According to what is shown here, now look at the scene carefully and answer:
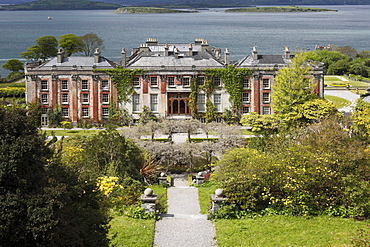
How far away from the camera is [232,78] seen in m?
64.9

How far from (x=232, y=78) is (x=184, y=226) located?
37434 millimetres

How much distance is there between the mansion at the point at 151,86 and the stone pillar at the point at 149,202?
34.8 m

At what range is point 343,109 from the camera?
232 feet

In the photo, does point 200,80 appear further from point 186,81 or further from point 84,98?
point 84,98

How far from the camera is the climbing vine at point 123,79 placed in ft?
212

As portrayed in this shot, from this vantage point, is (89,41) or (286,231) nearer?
(286,231)

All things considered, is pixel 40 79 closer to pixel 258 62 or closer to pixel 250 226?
pixel 258 62

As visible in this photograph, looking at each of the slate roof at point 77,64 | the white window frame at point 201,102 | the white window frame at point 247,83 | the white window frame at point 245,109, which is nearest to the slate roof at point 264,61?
the white window frame at point 247,83

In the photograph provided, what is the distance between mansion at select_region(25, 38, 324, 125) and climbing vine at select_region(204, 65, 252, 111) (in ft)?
1.46

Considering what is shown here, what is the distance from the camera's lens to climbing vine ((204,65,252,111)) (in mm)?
64750

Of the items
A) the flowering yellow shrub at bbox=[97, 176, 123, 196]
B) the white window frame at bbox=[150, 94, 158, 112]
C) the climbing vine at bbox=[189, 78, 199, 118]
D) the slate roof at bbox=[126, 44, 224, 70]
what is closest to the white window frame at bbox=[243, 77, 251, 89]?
the slate roof at bbox=[126, 44, 224, 70]

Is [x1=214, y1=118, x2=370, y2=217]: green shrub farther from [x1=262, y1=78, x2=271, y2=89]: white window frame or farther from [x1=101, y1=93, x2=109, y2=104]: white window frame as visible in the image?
[x1=101, y1=93, x2=109, y2=104]: white window frame

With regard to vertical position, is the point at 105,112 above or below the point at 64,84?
below

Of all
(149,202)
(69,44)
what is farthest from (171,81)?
(69,44)
